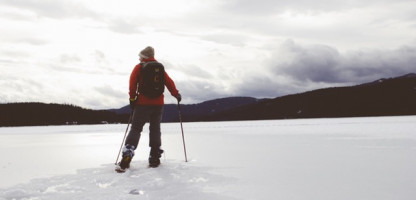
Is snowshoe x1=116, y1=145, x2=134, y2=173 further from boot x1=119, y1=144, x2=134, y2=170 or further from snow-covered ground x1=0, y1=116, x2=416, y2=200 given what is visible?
snow-covered ground x1=0, y1=116, x2=416, y2=200

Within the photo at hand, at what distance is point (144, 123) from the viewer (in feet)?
23.8

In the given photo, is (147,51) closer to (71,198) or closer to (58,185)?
(58,185)

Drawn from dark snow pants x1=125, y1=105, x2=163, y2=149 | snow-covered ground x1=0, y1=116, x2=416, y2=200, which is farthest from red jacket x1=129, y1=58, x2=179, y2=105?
snow-covered ground x1=0, y1=116, x2=416, y2=200

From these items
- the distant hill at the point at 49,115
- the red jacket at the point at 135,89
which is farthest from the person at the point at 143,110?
the distant hill at the point at 49,115

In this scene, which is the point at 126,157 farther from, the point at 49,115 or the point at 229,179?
the point at 49,115

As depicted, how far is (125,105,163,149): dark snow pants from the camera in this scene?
7168 mm

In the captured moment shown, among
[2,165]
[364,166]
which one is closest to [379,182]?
[364,166]

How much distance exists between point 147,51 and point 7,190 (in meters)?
3.78

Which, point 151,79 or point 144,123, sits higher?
point 151,79

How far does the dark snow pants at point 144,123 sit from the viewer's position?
7168 mm

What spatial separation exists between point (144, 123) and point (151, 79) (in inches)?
35.5

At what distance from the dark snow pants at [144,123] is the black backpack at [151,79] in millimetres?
306

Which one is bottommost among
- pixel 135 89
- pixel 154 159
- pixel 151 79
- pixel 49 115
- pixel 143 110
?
pixel 154 159

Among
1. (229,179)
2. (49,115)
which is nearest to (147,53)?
(229,179)
